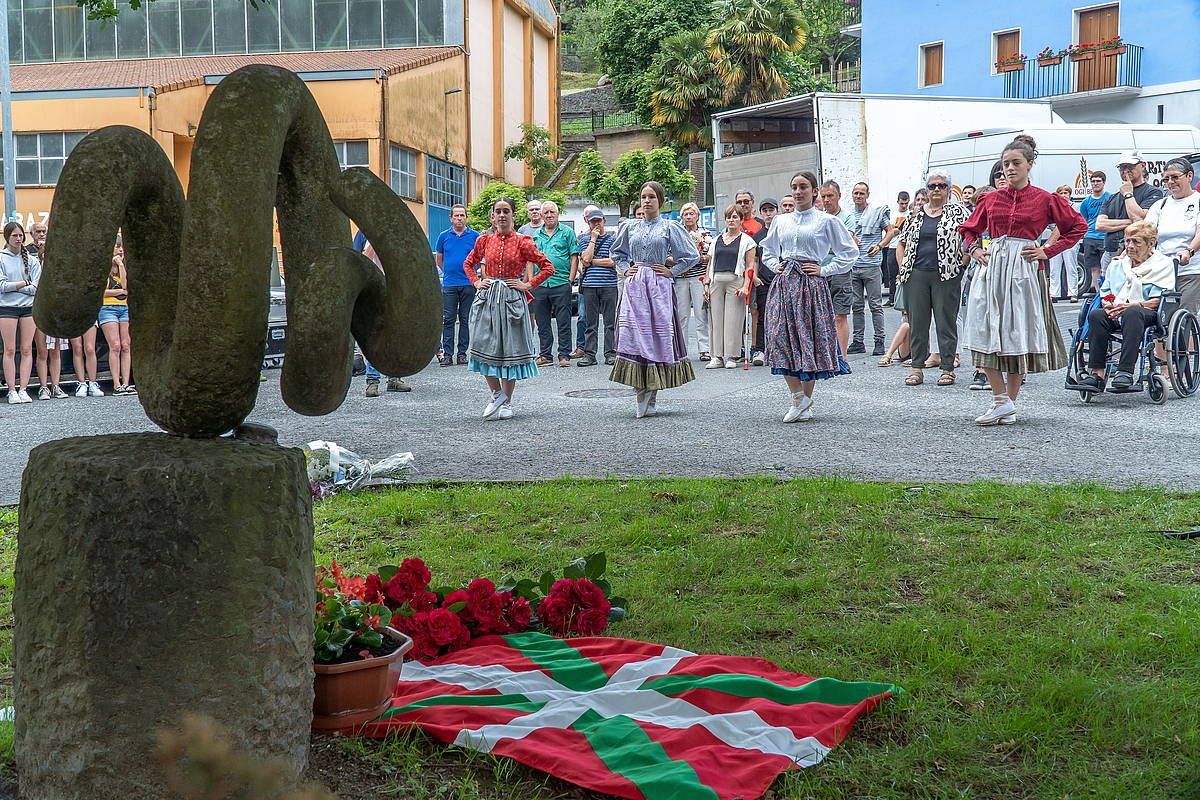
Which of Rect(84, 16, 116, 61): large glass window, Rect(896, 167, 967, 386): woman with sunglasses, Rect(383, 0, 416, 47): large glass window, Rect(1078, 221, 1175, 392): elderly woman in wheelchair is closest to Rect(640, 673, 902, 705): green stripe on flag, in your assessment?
Rect(1078, 221, 1175, 392): elderly woman in wheelchair

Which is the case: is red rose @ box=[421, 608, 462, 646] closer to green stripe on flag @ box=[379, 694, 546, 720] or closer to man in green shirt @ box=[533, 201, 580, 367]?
green stripe on flag @ box=[379, 694, 546, 720]

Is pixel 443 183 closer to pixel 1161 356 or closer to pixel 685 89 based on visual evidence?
pixel 685 89

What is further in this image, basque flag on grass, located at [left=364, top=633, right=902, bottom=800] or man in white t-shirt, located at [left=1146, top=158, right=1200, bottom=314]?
man in white t-shirt, located at [left=1146, top=158, right=1200, bottom=314]

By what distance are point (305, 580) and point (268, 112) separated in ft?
4.38

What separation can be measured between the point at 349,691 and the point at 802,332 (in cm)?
720

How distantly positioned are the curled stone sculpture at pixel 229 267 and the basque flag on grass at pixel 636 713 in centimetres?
114

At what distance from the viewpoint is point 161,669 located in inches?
126

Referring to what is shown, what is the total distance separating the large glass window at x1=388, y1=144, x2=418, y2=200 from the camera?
3017cm

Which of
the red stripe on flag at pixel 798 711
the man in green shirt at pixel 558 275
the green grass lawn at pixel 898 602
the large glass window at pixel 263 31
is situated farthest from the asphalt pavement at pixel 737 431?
the large glass window at pixel 263 31

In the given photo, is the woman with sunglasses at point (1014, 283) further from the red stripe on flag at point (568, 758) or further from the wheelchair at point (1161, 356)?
the red stripe on flag at point (568, 758)

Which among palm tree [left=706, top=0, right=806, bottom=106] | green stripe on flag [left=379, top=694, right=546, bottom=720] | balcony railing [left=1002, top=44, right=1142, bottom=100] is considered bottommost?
green stripe on flag [left=379, top=694, right=546, bottom=720]

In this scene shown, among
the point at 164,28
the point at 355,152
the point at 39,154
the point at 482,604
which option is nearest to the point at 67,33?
the point at 164,28

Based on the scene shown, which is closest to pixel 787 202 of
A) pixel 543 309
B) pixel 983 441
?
pixel 983 441

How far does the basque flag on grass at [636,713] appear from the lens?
3.64 meters
